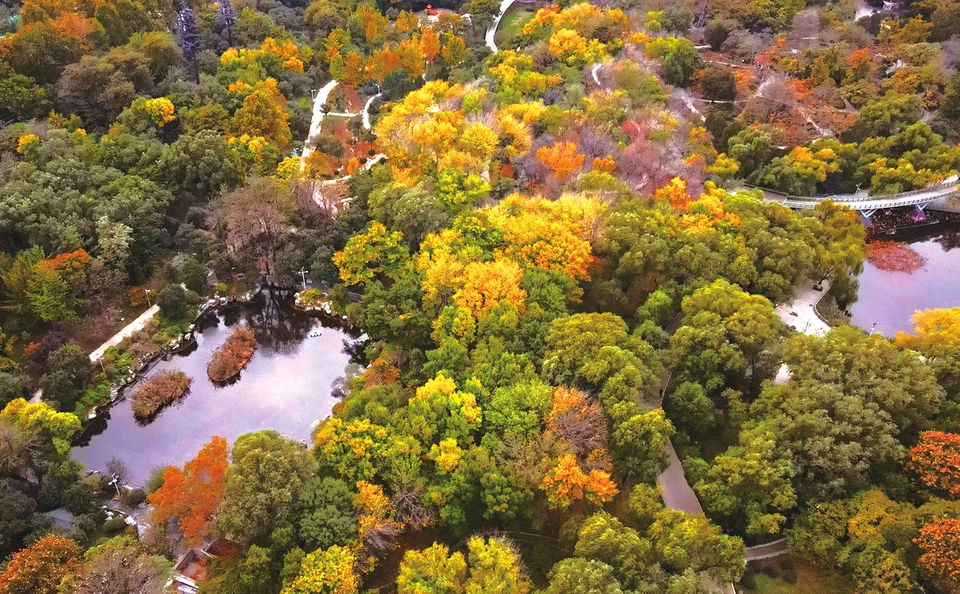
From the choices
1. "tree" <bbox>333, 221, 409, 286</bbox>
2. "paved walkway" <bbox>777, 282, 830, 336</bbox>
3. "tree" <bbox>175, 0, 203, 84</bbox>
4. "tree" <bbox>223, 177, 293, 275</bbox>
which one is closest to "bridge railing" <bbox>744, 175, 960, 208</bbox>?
"paved walkway" <bbox>777, 282, 830, 336</bbox>

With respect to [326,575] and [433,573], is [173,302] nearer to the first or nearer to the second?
[326,575]

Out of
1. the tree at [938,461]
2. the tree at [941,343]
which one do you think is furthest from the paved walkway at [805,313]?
the tree at [938,461]

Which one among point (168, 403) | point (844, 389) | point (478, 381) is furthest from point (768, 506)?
point (168, 403)

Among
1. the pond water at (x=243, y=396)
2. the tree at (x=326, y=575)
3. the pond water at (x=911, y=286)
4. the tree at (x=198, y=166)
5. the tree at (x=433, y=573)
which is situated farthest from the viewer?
the tree at (x=198, y=166)

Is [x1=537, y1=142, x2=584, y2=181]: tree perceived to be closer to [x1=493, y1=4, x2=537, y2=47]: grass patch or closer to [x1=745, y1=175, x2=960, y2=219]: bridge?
[x1=745, y1=175, x2=960, y2=219]: bridge

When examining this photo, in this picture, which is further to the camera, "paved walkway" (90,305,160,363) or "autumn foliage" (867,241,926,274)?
"autumn foliage" (867,241,926,274)

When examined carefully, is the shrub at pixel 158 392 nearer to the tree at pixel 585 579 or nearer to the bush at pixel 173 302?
the bush at pixel 173 302

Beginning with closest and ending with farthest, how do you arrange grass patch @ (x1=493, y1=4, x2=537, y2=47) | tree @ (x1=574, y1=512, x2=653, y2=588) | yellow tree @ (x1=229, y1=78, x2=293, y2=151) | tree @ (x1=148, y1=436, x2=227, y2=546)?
1. tree @ (x1=574, y1=512, x2=653, y2=588)
2. tree @ (x1=148, y1=436, x2=227, y2=546)
3. yellow tree @ (x1=229, y1=78, x2=293, y2=151)
4. grass patch @ (x1=493, y1=4, x2=537, y2=47)

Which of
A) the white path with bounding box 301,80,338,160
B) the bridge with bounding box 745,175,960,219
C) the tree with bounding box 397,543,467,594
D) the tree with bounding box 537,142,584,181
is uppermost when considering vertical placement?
the white path with bounding box 301,80,338,160

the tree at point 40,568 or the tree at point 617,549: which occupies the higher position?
the tree at point 40,568
